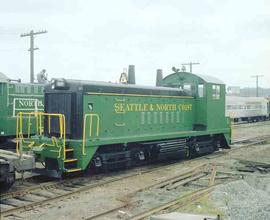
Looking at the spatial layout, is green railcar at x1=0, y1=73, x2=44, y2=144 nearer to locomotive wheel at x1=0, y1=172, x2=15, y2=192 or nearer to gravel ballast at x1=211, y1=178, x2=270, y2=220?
locomotive wheel at x1=0, y1=172, x2=15, y2=192

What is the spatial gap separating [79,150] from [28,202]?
2592 millimetres

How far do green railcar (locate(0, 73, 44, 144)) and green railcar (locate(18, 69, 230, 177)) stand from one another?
14.4 ft

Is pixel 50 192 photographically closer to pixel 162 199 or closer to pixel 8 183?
pixel 8 183

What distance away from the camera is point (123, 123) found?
43.4 ft

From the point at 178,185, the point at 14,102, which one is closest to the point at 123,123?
the point at 178,185

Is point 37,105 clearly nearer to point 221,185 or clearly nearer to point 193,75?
point 193,75

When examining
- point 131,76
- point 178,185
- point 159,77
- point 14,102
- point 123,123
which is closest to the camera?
point 178,185

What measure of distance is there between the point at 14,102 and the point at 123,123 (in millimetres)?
7060

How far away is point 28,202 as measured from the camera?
902cm

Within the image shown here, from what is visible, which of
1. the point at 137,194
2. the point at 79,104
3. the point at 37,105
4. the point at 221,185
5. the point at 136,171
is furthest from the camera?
the point at 37,105

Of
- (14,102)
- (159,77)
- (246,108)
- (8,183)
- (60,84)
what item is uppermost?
(159,77)

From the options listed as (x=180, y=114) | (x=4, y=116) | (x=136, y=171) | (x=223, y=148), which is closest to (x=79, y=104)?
(x=136, y=171)

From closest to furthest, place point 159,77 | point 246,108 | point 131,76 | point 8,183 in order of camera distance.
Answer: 1. point 8,183
2. point 131,76
3. point 159,77
4. point 246,108

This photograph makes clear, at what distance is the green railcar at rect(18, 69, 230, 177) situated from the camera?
11.5 metres
